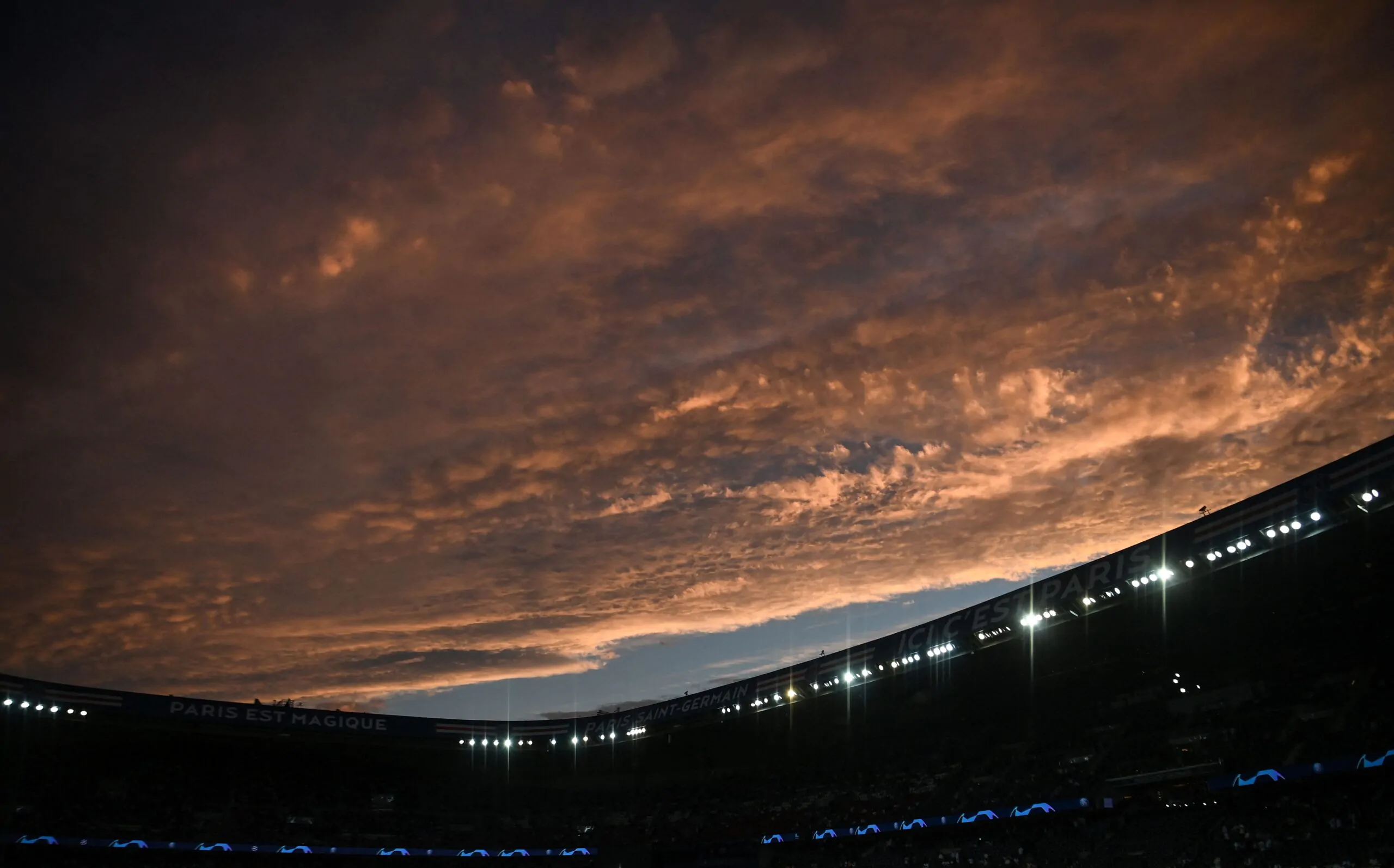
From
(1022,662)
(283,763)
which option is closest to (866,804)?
(1022,662)

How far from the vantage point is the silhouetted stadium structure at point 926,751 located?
31.6 metres

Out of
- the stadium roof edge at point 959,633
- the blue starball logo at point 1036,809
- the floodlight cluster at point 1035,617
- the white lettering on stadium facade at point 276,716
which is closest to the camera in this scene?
the stadium roof edge at point 959,633

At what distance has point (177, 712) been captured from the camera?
157ft

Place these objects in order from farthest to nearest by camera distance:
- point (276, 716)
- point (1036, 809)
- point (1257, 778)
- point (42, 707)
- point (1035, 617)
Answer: point (276, 716)
point (42, 707)
point (1036, 809)
point (1035, 617)
point (1257, 778)

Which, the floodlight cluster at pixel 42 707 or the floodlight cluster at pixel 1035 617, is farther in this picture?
the floodlight cluster at pixel 42 707

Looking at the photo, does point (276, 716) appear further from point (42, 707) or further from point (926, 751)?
point (926, 751)

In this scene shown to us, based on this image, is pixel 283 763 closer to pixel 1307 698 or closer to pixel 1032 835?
pixel 1032 835

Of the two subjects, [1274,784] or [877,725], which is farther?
[877,725]

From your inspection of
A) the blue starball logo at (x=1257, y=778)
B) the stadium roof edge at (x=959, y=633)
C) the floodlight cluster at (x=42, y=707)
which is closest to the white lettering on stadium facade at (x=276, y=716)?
the stadium roof edge at (x=959, y=633)

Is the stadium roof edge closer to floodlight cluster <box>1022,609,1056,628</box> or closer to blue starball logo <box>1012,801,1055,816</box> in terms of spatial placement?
floodlight cluster <box>1022,609,1056,628</box>

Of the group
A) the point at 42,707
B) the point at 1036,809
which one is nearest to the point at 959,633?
the point at 1036,809

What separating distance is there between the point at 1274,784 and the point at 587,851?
34956mm

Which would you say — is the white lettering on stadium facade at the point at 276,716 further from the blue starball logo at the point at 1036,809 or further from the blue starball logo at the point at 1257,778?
the blue starball logo at the point at 1257,778

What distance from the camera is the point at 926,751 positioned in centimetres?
4981
